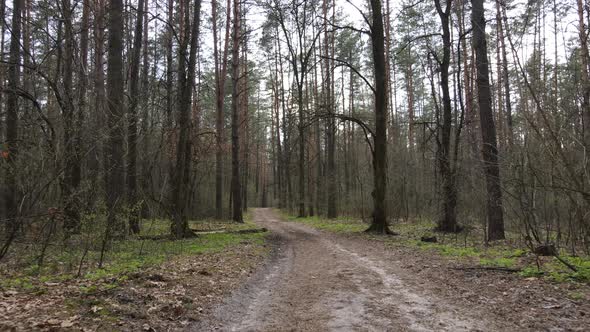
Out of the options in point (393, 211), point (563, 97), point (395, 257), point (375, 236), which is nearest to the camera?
point (563, 97)

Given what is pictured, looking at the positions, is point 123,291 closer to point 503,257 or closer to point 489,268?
point 489,268

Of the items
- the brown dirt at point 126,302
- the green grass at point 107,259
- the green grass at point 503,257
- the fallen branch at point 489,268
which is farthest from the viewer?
the fallen branch at point 489,268

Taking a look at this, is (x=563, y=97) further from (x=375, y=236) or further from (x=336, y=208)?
(x=336, y=208)

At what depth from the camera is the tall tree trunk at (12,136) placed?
22.1ft

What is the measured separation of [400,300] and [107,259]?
5708 mm

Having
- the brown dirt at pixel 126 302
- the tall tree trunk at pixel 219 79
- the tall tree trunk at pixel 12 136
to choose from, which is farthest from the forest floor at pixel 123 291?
the tall tree trunk at pixel 219 79

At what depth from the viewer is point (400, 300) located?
5.46 meters

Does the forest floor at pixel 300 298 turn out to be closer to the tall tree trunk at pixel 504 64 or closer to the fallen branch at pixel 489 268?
the fallen branch at pixel 489 268

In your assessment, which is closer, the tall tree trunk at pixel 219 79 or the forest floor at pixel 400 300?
the forest floor at pixel 400 300

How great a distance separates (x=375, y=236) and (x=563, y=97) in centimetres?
711

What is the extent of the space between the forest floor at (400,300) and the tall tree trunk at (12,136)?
4.22 m

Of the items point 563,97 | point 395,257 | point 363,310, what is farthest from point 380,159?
point 363,310

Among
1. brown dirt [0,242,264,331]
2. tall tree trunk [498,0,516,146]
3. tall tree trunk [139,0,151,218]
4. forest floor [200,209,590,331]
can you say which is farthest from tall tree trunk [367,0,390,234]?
brown dirt [0,242,264,331]

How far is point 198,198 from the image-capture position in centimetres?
2661
